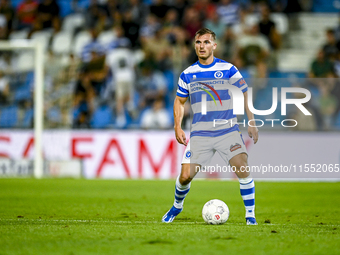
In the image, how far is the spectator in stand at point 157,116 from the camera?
13531 millimetres

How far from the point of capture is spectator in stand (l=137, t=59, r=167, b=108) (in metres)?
13.7

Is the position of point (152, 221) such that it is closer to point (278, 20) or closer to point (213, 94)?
point (213, 94)

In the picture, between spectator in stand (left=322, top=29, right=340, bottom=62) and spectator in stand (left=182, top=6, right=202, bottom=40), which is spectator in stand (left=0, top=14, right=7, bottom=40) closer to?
spectator in stand (left=182, top=6, right=202, bottom=40)

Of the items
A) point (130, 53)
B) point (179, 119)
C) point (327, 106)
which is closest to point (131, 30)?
point (130, 53)

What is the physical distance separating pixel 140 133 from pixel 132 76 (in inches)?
72.4

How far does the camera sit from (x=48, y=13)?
16.9 m

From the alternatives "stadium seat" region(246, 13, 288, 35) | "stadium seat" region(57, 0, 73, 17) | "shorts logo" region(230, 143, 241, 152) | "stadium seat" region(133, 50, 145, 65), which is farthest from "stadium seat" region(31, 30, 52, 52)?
"shorts logo" region(230, 143, 241, 152)

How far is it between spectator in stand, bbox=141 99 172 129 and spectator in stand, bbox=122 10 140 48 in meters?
2.92

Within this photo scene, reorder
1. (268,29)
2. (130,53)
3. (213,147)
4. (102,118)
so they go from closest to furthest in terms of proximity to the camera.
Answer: (213,147), (102,118), (130,53), (268,29)

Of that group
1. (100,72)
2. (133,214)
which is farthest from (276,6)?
(133,214)

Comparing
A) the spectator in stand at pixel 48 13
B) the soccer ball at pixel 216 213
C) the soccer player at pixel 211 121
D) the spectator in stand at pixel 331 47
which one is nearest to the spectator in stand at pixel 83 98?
the spectator in stand at pixel 48 13

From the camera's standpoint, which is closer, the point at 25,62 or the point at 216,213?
the point at 216,213

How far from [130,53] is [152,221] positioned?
31.8ft

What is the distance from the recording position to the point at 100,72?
14.5 metres
